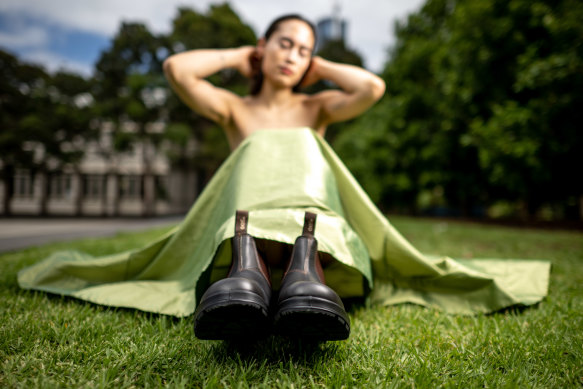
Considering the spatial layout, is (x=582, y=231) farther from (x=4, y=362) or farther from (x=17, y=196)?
(x=17, y=196)

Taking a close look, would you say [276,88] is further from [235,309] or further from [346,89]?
[235,309]

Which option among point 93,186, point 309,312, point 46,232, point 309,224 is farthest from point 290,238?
point 93,186

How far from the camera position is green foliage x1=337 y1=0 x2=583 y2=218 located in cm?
568

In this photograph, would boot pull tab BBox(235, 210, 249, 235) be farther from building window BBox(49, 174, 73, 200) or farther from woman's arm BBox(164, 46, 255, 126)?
building window BBox(49, 174, 73, 200)

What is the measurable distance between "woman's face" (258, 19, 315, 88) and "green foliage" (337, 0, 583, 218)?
4.86m

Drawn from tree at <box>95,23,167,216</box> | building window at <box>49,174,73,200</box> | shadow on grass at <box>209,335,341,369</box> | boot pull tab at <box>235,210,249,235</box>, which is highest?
tree at <box>95,23,167,216</box>

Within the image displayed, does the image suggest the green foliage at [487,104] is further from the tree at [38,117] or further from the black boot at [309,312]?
the tree at [38,117]

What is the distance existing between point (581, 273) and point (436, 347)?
2531 millimetres

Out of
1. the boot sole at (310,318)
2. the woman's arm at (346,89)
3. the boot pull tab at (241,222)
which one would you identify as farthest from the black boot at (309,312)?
the woman's arm at (346,89)

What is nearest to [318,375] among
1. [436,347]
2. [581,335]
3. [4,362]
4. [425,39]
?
[436,347]

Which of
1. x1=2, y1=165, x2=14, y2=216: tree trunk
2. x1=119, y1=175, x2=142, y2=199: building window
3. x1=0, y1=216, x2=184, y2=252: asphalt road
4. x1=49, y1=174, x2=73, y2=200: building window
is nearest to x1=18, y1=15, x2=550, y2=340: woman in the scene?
x1=0, y1=216, x2=184, y2=252: asphalt road

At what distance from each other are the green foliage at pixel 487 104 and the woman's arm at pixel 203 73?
17.0ft

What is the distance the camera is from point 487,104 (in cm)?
855

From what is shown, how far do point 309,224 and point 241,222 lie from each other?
0.26 meters
